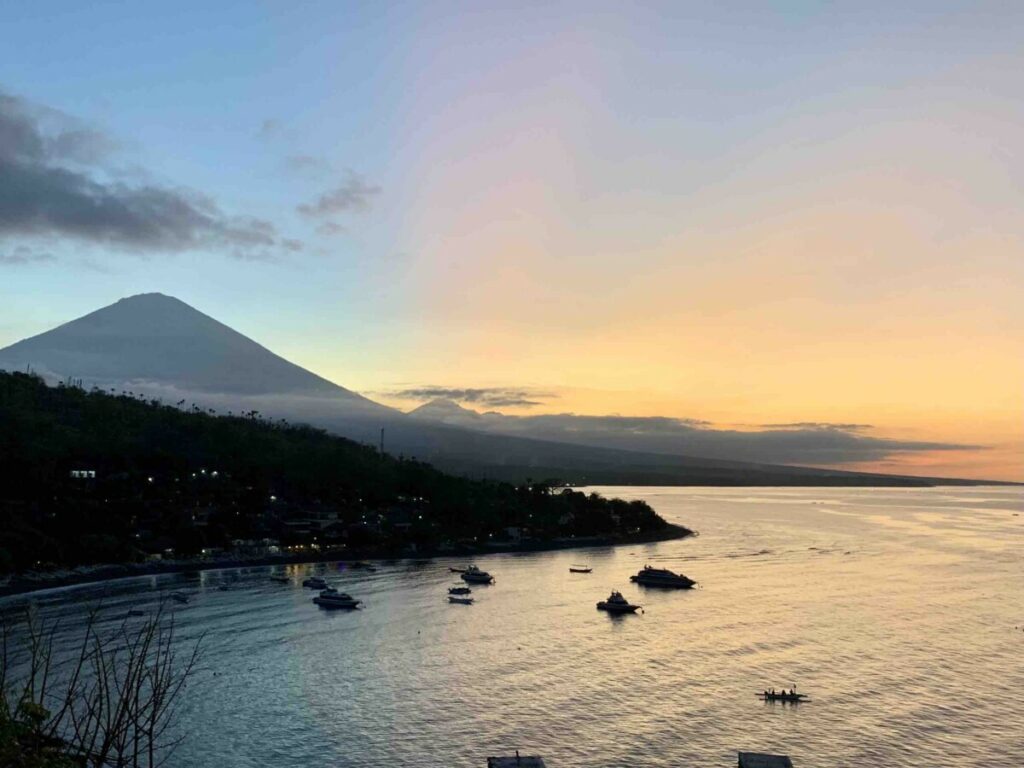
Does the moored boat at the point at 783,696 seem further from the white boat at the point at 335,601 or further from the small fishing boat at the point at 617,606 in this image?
the white boat at the point at 335,601

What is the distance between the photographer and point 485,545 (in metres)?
93.1

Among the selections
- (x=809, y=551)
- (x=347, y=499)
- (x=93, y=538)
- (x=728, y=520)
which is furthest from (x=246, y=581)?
(x=728, y=520)

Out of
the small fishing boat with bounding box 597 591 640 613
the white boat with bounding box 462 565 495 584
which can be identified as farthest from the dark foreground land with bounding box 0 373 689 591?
the small fishing boat with bounding box 597 591 640 613

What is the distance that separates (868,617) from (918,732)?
24.5m

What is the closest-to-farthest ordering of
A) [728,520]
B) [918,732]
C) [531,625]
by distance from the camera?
1. [918,732]
2. [531,625]
3. [728,520]

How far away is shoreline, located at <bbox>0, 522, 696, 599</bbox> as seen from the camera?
58.9 metres

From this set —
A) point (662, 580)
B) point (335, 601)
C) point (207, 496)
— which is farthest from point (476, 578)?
point (207, 496)

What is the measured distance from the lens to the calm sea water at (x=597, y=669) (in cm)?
2809

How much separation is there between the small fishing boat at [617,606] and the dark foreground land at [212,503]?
3471 cm

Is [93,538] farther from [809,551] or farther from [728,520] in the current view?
[728,520]

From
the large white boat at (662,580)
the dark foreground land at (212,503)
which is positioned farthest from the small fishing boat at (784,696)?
the dark foreground land at (212,503)

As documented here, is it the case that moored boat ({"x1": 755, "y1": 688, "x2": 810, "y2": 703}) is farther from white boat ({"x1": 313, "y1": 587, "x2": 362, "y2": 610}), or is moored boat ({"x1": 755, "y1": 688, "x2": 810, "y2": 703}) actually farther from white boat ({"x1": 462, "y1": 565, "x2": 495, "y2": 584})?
white boat ({"x1": 462, "y1": 565, "x2": 495, "y2": 584})

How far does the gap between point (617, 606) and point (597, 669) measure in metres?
16.0

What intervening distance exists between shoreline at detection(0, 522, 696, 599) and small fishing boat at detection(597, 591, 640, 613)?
33.0 m
